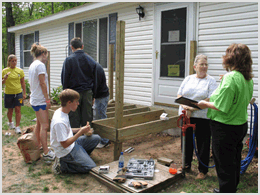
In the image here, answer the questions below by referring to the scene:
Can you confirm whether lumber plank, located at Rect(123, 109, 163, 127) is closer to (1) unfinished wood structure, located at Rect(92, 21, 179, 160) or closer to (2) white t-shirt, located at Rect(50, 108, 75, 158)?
(1) unfinished wood structure, located at Rect(92, 21, 179, 160)

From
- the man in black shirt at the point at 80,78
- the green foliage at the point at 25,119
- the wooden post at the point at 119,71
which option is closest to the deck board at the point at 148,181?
the wooden post at the point at 119,71

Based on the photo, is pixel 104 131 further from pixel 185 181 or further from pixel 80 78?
pixel 185 181

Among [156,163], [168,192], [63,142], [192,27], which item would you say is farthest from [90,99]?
[192,27]

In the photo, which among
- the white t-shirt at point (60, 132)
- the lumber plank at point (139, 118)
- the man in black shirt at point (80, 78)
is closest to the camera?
the white t-shirt at point (60, 132)

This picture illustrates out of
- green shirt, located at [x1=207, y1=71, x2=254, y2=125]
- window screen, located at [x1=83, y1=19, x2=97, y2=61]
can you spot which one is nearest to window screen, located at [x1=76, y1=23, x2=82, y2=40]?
window screen, located at [x1=83, y1=19, x2=97, y2=61]

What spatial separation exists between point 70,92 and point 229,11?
411 cm

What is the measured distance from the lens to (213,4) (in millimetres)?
5801

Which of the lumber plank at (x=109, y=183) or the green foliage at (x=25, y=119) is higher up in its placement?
the green foliage at (x=25, y=119)

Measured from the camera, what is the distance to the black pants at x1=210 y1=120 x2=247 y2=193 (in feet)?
9.14

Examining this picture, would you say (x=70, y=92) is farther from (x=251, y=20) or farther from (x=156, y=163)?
(x=251, y=20)

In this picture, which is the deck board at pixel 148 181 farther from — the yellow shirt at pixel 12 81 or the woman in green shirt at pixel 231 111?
the yellow shirt at pixel 12 81

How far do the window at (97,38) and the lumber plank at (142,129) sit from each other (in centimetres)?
435

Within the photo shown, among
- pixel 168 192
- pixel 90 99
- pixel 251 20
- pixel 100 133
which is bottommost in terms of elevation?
pixel 168 192

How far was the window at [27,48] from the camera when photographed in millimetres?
13520
